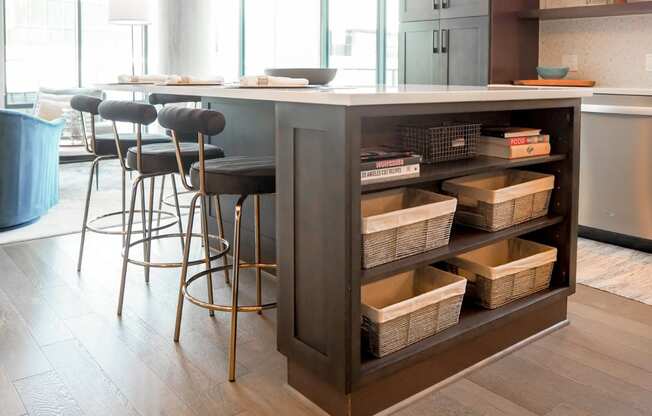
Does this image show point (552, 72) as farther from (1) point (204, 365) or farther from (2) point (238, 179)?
(1) point (204, 365)

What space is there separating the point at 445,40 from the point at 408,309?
333cm

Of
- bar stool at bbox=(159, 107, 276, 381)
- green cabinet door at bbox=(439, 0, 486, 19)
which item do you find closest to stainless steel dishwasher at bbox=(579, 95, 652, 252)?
green cabinet door at bbox=(439, 0, 486, 19)

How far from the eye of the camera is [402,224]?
195 centimetres

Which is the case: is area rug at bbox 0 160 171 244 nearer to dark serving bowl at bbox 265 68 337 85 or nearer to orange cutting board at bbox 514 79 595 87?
dark serving bowl at bbox 265 68 337 85

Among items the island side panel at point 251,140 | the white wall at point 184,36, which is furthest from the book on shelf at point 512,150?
the white wall at point 184,36

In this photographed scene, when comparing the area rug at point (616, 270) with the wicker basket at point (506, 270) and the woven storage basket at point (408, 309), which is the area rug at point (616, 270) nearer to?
the wicker basket at point (506, 270)

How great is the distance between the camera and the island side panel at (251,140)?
2982mm

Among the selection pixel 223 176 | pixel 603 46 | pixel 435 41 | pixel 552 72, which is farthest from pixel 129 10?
pixel 223 176

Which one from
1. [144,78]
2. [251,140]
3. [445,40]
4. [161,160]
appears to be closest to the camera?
[161,160]

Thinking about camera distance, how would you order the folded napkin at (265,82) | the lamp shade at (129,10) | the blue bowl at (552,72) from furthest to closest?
1. the lamp shade at (129,10)
2. the blue bowl at (552,72)
3. the folded napkin at (265,82)

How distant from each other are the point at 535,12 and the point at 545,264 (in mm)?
2622

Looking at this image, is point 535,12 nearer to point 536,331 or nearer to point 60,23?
point 536,331

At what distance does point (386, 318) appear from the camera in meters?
1.88

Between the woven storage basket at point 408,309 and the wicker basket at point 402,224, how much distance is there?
142 millimetres
